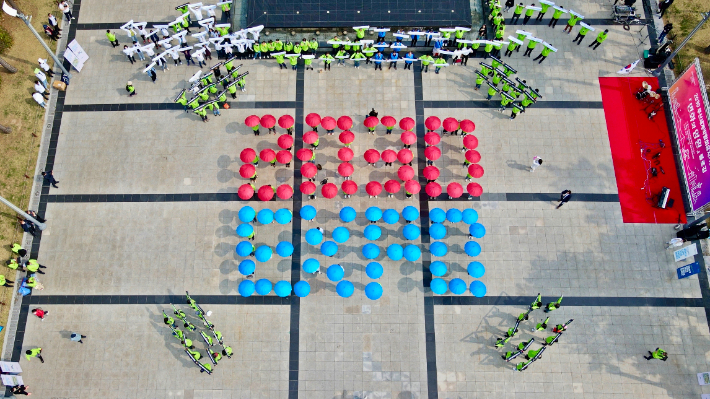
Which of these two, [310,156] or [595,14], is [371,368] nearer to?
[310,156]

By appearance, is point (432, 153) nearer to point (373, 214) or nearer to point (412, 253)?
point (373, 214)

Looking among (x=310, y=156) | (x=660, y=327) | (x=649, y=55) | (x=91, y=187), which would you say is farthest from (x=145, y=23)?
(x=660, y=327)

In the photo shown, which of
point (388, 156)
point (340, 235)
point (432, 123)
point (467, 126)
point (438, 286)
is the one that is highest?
point (432, 123)

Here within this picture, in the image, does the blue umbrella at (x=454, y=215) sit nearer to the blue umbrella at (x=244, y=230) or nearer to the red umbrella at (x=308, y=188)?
the red umbrella at (x=308, y=188)

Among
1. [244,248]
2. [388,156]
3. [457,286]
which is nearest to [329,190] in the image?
[388,156]

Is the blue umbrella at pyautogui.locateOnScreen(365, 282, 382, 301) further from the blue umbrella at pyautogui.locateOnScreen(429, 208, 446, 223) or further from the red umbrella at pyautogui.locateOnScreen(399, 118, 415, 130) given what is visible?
the red umbrella at pyautogui.locateOnScreen(399, 118, 415, 130)

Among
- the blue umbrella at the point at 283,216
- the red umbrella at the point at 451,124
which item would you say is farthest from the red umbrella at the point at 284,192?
the red umbrella at the point at 451,124
